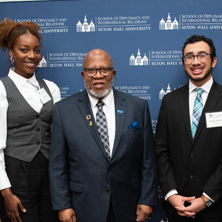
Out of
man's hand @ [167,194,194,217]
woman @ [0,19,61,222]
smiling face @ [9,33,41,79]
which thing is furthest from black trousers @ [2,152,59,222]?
man's hand @ [167,194,194,217]

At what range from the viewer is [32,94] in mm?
1986

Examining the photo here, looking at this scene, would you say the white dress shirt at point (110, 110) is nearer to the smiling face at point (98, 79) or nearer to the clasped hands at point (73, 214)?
the smiling face at point (98, 79)

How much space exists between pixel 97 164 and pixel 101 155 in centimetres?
7

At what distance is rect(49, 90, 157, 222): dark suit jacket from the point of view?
5.73ft

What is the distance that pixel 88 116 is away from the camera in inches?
71.2

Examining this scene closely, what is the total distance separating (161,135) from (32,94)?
3.80 feet

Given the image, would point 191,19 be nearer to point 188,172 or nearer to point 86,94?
point 86,94

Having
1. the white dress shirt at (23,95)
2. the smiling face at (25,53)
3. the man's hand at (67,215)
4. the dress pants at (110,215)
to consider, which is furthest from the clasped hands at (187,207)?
the smiling face at (25,53)

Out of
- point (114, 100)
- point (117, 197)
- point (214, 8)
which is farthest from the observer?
point (214, 8)

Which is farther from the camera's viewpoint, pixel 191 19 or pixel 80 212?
pixel 191 19

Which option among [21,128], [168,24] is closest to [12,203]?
[21,128]


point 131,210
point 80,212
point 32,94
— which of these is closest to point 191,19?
point 32,94

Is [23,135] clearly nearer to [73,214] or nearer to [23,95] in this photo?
[23,95]

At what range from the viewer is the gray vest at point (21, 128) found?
1881 mm
